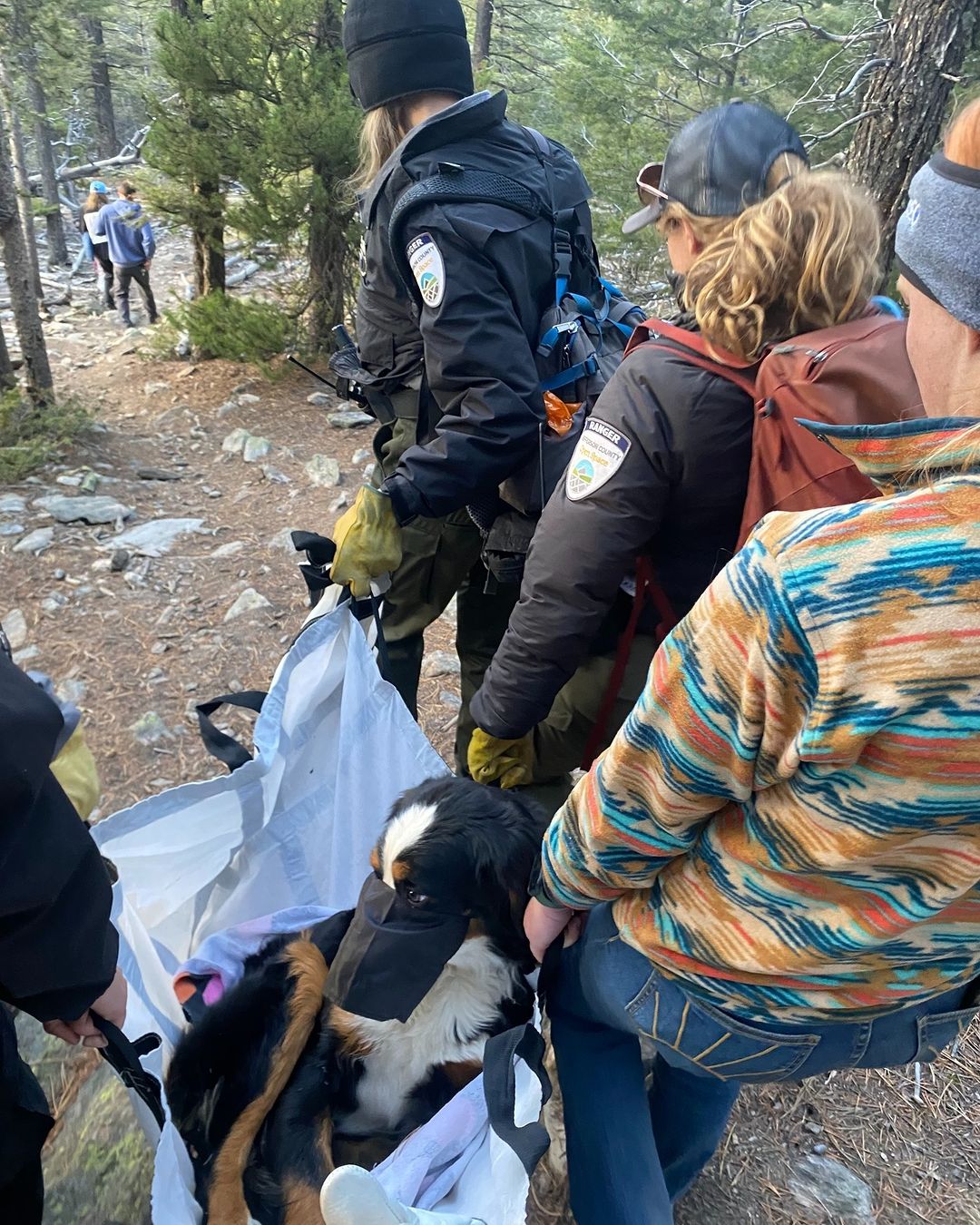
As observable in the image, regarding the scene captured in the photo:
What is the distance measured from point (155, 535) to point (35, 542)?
689 millimetres

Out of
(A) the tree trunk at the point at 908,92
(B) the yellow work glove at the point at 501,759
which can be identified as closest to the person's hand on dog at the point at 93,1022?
(B) the yellow work glove at the point at 501,759

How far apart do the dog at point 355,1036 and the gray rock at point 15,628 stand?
296 cm

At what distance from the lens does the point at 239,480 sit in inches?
258

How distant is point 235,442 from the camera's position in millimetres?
7117

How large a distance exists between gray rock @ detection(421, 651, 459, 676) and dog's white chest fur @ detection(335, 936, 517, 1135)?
2593mm

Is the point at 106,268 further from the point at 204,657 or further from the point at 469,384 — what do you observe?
the point at 469,384

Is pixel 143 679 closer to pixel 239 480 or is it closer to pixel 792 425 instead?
pixel 239 480

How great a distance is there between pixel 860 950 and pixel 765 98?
12.1 m

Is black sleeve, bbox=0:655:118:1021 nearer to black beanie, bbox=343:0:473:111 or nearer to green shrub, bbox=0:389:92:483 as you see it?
black beanie, bbox=343:0:473:111

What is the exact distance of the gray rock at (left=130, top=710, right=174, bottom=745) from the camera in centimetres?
376

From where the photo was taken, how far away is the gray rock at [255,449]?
6906mm

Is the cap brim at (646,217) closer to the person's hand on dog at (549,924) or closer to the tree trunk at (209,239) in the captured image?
the person's hand on dog at (549,924)

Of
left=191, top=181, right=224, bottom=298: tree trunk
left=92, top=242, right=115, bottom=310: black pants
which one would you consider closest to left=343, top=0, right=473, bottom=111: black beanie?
left=191, top=181, right=224, bottom=298: tree trunk

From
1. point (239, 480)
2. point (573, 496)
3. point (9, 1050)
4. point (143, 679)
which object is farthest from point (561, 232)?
point (239, 480)
